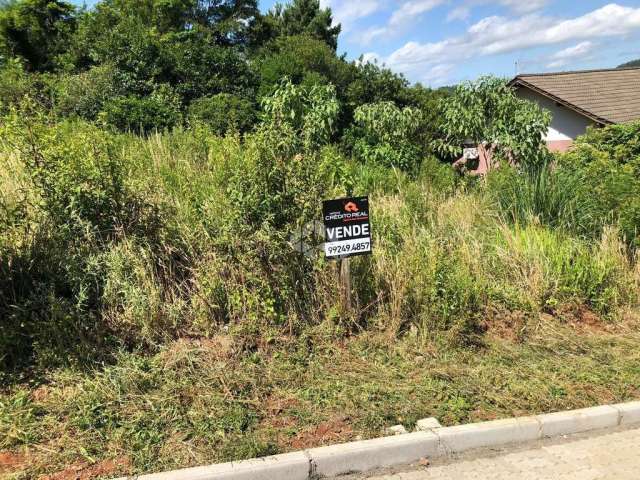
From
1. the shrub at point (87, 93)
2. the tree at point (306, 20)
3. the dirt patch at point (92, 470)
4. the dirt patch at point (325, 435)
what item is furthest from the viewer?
the tree at point (306, 20)

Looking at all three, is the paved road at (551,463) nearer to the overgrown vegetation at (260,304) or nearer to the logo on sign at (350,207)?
the overgrown vegetation at (260,304)

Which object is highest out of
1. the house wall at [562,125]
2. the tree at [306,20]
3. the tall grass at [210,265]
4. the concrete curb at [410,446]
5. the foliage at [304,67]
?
the tree at [306,20]

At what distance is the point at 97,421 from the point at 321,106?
6431mm

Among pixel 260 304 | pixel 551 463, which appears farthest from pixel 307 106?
pixel 551 463

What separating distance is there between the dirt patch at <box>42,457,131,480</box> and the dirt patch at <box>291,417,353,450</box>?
1.07 meters

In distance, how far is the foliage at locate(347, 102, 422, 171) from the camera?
9683 millimetres

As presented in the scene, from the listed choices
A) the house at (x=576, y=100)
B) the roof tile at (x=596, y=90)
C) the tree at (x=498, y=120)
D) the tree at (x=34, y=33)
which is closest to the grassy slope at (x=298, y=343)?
the tree at (x=498, y=120)

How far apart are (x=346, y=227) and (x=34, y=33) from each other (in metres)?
23.5

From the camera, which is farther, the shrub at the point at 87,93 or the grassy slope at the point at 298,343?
the shrub at the point at 87,93

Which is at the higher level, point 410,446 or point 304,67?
point 304,67

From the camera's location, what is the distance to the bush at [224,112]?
12.9m

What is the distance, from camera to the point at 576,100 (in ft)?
68.1

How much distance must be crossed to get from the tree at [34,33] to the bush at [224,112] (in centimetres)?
1201

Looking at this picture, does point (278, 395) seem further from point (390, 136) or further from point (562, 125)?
point (562, 125)
